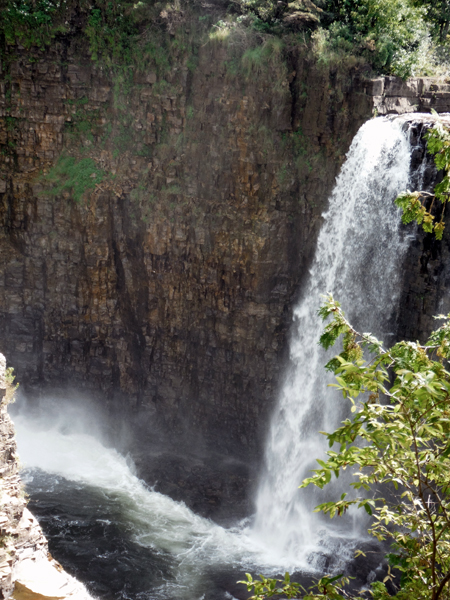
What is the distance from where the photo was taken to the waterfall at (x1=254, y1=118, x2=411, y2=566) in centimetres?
1441

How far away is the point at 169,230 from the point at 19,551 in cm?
1072

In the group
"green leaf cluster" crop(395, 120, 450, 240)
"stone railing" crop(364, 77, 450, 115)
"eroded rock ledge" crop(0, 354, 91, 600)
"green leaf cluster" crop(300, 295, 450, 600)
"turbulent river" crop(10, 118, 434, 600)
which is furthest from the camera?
"stone railing" crop(364, 77, 450, 115)

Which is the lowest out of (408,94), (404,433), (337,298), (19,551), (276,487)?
(276,487)

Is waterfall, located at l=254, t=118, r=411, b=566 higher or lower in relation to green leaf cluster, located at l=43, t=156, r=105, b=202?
lower

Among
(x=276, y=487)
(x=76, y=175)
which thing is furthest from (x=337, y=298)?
(x=76, y=175)

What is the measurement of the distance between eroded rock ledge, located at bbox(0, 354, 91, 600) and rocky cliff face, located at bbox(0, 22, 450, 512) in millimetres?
7433

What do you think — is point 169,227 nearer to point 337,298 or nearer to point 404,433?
point 337,298

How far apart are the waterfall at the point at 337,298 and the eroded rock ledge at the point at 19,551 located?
6851 millimetres

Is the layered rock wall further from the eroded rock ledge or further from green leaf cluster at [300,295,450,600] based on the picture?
green leaf cluster at [300,295,450,600]

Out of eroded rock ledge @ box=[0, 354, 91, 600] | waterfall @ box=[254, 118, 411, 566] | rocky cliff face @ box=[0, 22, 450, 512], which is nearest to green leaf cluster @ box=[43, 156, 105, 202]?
rocky cliff face @ box=[0, 22, 450, 512]

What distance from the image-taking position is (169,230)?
18172mm

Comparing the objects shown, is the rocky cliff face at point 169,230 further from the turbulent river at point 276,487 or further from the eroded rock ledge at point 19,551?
the eroded rock ledge at point 19,551

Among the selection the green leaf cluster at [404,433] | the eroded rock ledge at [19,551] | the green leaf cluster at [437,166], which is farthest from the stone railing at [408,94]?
the green leaf cluster at [404,433]

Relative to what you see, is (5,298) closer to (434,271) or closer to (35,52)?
(35,52)
